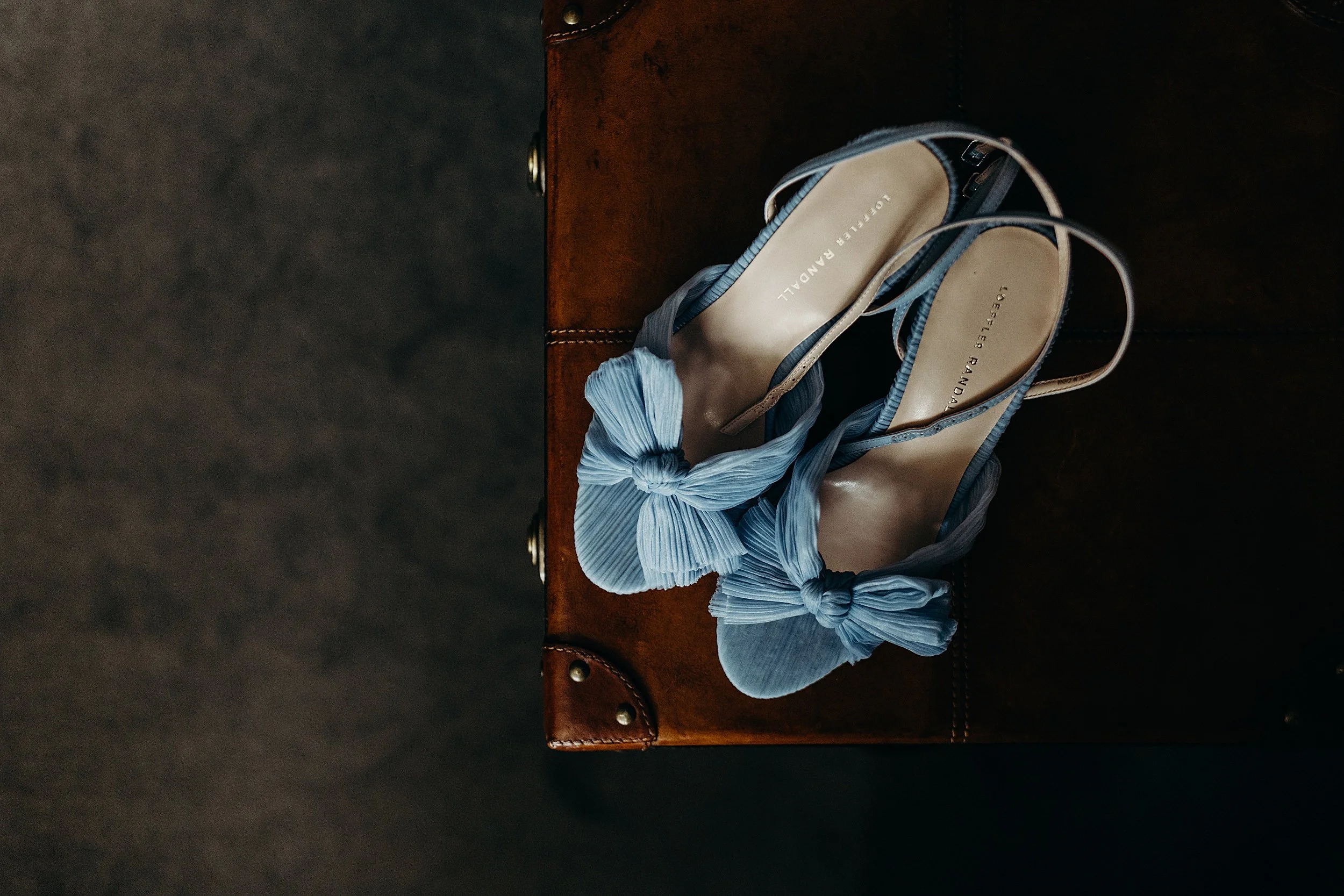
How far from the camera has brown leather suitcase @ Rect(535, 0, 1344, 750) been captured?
0.67m

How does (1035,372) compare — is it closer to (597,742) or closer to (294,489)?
(597,742)

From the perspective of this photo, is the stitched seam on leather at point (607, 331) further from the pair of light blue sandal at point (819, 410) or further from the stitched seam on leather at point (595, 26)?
the stitched seam on leather at point (595, 26)

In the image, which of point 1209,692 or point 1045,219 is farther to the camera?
point 1209,692

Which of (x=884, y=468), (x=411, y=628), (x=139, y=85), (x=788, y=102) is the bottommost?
(x=411, y=628)

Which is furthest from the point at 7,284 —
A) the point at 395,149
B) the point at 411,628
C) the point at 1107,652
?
the point at 1107,652

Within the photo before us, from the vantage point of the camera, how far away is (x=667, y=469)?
0.56 m

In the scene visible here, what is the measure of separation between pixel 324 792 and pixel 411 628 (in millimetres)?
223

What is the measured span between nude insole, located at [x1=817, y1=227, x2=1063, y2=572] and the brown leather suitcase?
2.3 inches

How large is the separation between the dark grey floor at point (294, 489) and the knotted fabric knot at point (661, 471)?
405 millimetres

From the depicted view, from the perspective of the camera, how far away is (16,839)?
3.15 ft

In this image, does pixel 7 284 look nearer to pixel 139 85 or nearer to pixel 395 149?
pixel 139 85

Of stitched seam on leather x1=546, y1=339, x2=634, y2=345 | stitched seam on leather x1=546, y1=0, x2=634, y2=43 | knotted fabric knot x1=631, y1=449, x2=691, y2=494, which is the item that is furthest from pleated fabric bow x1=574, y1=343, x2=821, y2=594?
stitched seam on leather x1=546, y1=0, x2=634, y2=43

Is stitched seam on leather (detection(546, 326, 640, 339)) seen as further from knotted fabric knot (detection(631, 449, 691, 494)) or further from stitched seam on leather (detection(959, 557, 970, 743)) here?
stitched seam on leather (detection(959, 557, 970, 743))

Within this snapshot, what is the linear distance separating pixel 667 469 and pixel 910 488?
217mm
